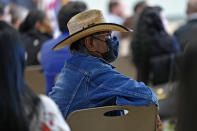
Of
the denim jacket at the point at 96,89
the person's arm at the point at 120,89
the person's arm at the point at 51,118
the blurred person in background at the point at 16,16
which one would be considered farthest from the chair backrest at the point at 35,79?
the person's arm at the point at 51,118

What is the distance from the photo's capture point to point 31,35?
4.27 meters

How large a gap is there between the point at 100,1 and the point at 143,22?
493cm

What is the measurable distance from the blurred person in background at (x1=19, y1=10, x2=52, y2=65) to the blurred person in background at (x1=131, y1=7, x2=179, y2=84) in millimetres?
882

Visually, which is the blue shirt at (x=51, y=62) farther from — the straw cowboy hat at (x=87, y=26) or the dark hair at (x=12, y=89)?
the dark hair at (x=12, y=89)

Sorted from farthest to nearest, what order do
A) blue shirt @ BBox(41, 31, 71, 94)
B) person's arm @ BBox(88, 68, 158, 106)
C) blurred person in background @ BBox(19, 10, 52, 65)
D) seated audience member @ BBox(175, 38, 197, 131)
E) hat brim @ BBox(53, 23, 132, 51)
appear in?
blurred person in background @ BBox(19, 10, 52, 65), blue shirt @ BBox(41, 31, 71, 94), hat brim @ BBox(53, 23, 132, 51), person's arm @ BBox(88, 68, 158, 106), seated audience member @ BBox(175, 38, 197, 131)

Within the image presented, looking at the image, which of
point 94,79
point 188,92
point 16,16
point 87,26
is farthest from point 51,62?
point 16,16

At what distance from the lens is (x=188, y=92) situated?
1.47 metres

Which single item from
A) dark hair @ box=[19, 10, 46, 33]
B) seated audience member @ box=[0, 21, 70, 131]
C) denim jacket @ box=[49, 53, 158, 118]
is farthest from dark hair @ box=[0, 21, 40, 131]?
dark hair @ box=[19, 10, 46, 33]

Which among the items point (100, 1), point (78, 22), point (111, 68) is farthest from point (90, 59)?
point (100, 1)

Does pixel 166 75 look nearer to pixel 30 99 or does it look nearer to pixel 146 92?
pixel 146 92

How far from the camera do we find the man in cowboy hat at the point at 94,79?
211 cm

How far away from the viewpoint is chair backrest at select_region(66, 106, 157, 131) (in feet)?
6.47

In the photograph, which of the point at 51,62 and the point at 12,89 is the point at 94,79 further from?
the point at 51,62

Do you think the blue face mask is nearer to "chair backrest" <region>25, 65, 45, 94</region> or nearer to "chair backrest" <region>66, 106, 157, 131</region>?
"chair backrest" <region>66, 106, 157, 131</region>
